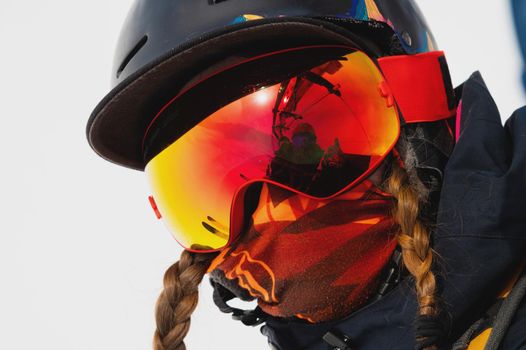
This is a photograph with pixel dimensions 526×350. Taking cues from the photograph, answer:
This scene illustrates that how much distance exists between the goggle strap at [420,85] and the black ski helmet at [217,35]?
0.06 m

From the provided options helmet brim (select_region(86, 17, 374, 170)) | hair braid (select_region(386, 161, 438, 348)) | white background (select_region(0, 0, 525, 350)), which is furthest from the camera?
white background (select_region(0, 0, 525, 350))

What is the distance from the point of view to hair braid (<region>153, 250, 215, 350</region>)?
1.63m

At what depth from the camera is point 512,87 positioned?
2.79m

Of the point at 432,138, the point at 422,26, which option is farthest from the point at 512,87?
the point at 432,138

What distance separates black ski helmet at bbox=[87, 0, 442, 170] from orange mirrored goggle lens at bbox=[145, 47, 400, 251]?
0.06 m

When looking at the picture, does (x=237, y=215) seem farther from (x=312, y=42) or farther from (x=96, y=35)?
(x=96, y=35)

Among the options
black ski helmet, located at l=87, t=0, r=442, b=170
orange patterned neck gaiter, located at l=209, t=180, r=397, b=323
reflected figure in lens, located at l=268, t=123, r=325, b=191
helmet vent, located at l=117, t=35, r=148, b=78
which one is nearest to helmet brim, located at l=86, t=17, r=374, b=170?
black ski helmet, located at l=87, t=0, r=442, b=170

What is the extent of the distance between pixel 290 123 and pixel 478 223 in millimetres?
473

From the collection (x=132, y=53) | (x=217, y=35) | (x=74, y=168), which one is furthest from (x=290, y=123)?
(x=74, y=168)

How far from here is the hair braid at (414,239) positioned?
1335mm

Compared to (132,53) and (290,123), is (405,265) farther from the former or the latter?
(132,53)

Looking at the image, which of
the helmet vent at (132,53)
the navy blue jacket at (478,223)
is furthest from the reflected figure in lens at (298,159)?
the helmet vent at (132,53)

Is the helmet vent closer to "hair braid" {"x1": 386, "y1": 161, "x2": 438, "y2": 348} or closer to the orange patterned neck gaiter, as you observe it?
the orange patterned neck gaiter

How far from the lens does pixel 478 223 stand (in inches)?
54.4
